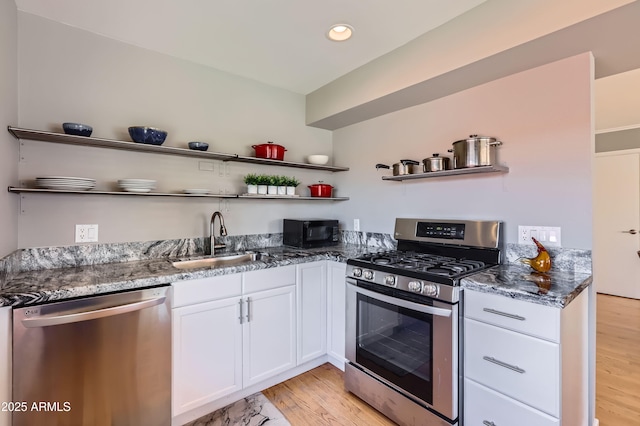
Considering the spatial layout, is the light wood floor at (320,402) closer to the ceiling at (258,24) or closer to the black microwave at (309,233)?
the black microwave at (309,233)

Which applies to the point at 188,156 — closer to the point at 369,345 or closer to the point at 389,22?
the point at 389,22

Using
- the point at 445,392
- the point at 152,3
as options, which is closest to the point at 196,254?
the point at 152,3

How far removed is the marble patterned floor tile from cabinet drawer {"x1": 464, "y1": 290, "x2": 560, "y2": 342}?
130 centimetres

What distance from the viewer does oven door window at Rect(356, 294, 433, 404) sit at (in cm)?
166

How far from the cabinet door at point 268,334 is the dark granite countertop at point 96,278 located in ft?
0.76

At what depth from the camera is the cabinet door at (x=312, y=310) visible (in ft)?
7.40

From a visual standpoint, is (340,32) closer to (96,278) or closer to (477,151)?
(477,151)

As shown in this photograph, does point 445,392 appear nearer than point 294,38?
Yes

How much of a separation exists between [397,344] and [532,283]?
821mm

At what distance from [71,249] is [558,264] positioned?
3.01 m

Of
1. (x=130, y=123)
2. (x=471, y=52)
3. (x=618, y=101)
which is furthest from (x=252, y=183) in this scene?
(x=618, y=101)

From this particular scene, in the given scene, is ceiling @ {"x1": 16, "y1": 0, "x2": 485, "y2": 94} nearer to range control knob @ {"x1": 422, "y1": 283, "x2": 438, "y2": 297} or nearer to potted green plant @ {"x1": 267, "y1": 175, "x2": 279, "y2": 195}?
potted green plant @ {"x1": 267, "y1": 175, "x2": 279, "y2": 195}

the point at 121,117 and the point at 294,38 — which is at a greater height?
the point at 294,38

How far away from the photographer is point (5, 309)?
Answer: 1.27 m
